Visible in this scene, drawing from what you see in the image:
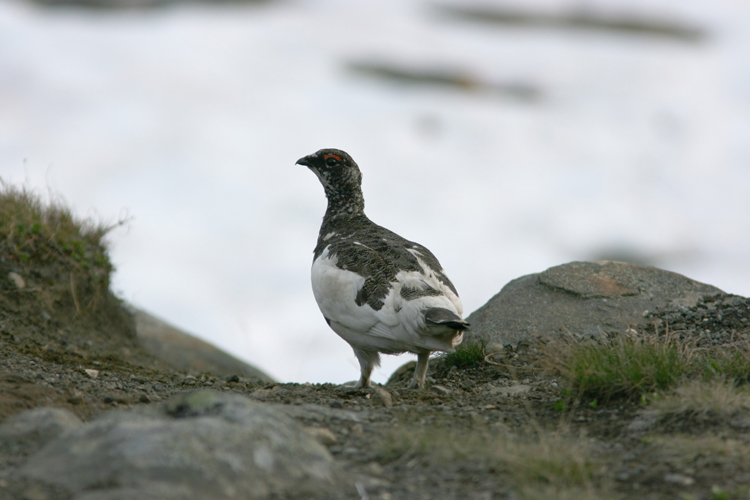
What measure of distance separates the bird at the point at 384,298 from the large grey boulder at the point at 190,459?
1.74m

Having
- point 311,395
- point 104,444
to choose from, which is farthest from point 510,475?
point 311,395

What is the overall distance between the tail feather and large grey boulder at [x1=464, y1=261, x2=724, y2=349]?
6.55 ft

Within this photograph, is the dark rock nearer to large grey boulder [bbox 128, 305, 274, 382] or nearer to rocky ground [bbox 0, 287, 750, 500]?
rocky ground [bbox 0, 287, 750, 500]

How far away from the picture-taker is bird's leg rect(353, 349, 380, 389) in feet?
18.9

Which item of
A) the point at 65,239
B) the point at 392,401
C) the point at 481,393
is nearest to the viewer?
the point at 392,401

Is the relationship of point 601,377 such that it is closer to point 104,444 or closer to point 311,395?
point 311,395

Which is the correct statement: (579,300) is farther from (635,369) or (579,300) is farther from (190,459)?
(190,459)

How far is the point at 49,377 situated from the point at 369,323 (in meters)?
2.25

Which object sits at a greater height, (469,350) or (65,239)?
(65,239)

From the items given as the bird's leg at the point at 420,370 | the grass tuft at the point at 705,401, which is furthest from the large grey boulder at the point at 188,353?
the grass tuft at the point at 705,401

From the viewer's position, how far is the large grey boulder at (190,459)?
2809mm

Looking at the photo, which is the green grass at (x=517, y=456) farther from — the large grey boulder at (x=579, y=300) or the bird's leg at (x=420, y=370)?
the large grey boulder at (x=579, y=300)

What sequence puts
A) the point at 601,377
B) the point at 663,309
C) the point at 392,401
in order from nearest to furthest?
the point at 601,377 < the point at 392,401 < the point at 663,309

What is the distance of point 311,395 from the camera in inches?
200
